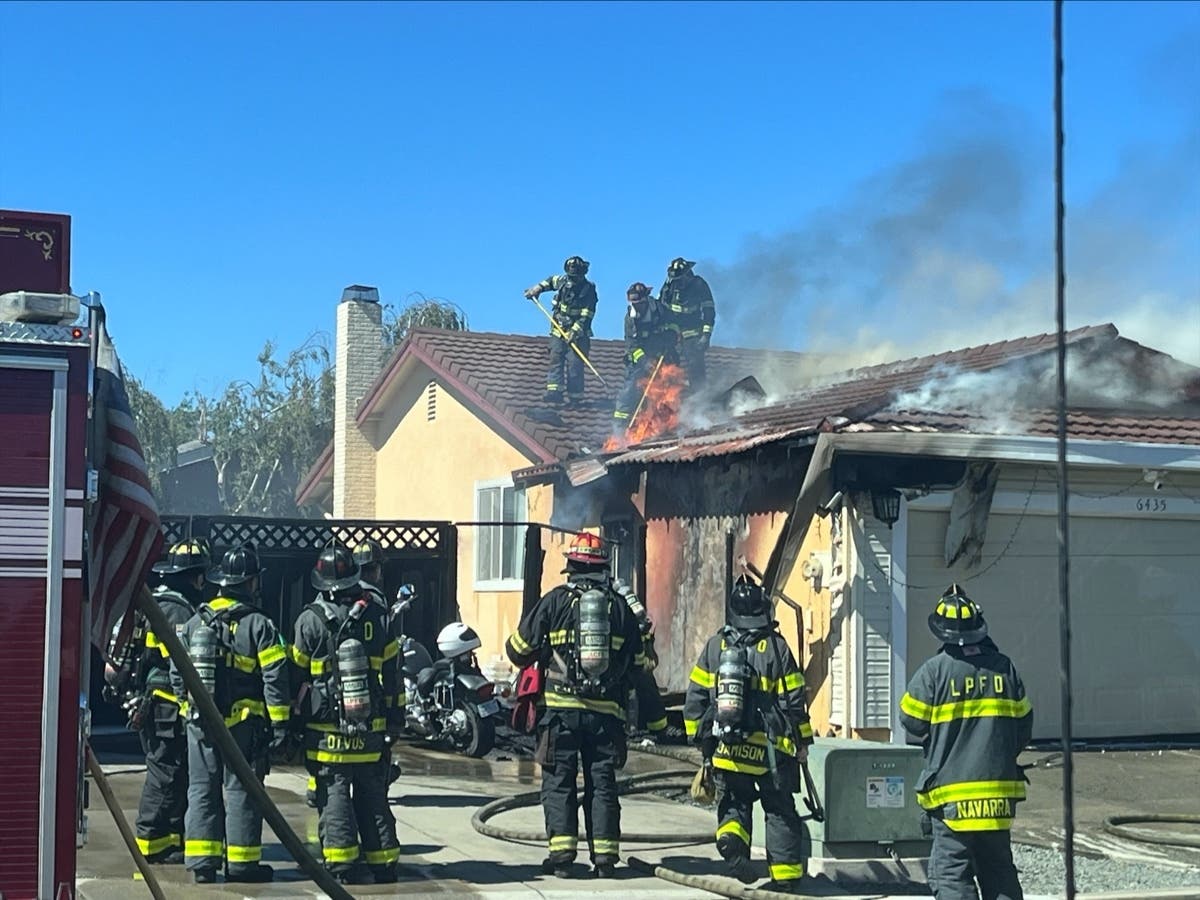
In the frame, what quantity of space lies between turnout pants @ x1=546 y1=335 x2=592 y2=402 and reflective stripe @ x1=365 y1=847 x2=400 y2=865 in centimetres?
1246

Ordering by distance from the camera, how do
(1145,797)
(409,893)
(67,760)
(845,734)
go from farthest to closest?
(845,734)
(1145,797)
(409,893)
(67,760)

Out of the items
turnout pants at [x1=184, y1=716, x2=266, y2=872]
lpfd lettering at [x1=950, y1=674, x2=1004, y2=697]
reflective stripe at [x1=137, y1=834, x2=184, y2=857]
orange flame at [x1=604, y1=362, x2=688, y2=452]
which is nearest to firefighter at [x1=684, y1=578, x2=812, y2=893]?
lpfd lettering at [x1=950, y1=674, x2=1004, y2=697]

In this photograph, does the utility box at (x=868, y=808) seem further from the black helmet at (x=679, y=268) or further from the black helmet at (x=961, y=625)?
the black helmet at (x=679, y=268)

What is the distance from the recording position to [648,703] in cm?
880

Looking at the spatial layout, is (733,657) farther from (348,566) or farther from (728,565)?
(728,565)

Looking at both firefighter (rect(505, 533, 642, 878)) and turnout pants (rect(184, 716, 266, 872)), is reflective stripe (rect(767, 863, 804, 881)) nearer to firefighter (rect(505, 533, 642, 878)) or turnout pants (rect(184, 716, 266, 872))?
firefighter (rect(505, 533, 642, 878))

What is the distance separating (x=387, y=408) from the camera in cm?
2514

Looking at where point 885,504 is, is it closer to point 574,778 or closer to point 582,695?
point 582,695

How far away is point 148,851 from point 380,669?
5.59 ft

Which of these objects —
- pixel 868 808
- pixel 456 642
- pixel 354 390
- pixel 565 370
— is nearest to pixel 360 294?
pixel 354 390

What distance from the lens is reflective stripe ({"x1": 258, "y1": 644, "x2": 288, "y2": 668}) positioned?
8070 millimetres

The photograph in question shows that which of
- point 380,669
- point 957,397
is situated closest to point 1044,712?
point 957,397

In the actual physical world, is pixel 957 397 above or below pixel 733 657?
above

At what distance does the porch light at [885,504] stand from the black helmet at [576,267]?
7800 millimetres
